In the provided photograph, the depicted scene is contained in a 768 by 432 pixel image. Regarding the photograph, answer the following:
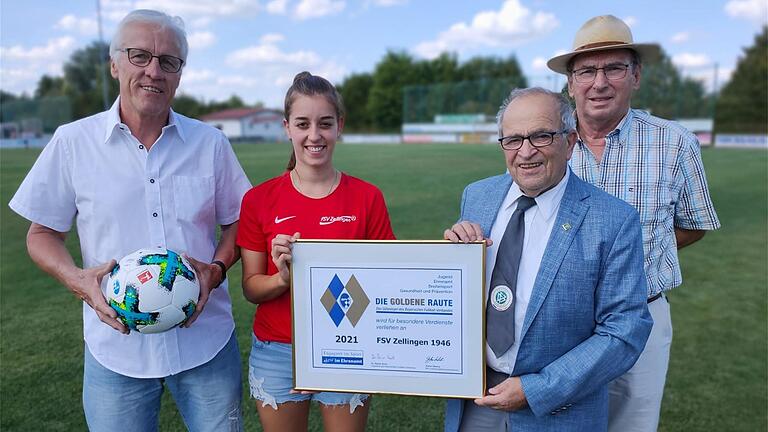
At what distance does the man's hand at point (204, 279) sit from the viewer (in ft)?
8.18

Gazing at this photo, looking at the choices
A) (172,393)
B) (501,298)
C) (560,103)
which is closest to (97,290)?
(172,393)

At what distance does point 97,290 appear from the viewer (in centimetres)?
239

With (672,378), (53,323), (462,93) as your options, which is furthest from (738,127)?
(53,323)

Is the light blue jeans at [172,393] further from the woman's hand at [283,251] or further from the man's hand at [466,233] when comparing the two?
the man's hand at [466,233]

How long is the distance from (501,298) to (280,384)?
1.13 metres

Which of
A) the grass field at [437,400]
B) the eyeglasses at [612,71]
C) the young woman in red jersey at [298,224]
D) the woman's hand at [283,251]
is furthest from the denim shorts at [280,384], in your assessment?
the eyeglasses at [612,71]

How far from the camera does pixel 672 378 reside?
520 centimetres

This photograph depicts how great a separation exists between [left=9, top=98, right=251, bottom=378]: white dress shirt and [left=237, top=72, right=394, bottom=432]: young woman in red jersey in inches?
11.9

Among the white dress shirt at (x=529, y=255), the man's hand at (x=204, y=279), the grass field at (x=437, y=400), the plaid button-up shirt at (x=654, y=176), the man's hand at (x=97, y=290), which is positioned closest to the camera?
the white dress shirt at (x=529, y=255)

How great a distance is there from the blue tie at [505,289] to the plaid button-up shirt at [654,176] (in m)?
0.89

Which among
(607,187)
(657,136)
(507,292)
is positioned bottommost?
Result: (507,292)

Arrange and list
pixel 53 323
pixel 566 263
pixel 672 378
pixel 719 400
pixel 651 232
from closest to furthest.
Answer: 1. pixel 566 263
2. pixel 651 232
3. pixel 719 400
4. pixel 672 378
5. pixel 53 323

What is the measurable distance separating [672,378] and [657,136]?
3.27 m

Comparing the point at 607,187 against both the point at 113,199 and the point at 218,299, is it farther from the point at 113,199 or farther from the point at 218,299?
the point at 113,199
